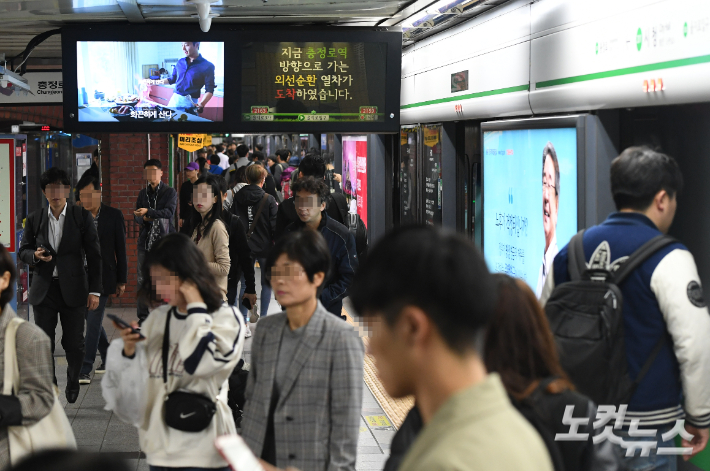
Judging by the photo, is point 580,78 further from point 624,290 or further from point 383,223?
point 383,223

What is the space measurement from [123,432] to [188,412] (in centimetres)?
312

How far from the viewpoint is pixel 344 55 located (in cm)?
643

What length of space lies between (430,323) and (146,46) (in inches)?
214

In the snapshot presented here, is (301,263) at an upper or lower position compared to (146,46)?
lower

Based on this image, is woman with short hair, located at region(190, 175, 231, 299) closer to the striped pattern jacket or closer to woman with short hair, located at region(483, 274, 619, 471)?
the striped pattern jacket

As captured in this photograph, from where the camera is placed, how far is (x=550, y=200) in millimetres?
5340

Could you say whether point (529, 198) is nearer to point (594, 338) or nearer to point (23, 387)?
point (594, 338)

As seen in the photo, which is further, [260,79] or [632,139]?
[260,79]

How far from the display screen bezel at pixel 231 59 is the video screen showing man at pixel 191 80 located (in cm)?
10

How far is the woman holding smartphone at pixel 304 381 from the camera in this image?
301cm

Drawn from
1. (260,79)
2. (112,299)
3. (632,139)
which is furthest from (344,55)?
(112,299)

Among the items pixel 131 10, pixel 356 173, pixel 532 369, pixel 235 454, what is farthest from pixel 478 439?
pixel 356 173

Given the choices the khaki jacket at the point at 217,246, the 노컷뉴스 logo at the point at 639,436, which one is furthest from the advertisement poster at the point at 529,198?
the khaki jacket at the point at 217,246

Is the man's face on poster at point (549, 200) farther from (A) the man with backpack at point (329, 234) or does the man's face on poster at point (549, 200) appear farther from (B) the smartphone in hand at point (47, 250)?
(B) the smartphone in hand at point (47, 250)
